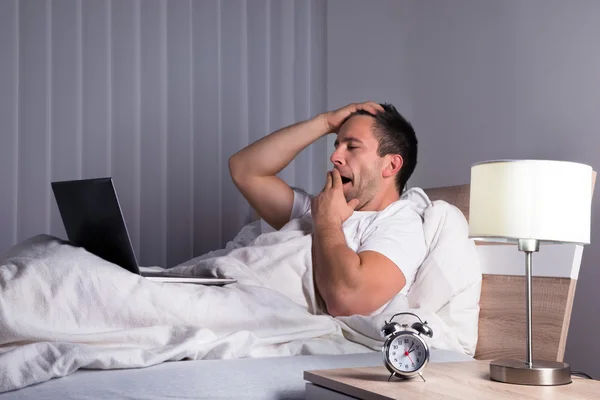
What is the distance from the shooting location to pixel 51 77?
2943mm

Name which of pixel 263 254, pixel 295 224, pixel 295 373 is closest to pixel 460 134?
pixel 295 224

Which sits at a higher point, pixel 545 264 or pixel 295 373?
pixel 545 264

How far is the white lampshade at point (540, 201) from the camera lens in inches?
50.9

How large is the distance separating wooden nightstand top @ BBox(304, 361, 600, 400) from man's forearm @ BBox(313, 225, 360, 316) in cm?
39

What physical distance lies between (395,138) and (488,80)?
0.52 m

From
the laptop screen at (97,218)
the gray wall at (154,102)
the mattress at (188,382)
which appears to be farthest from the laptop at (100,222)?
the gray wall at (154,102)

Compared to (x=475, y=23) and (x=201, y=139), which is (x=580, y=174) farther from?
(x=201, y=139)

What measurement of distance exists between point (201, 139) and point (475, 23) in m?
1.30

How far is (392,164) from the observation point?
2.26 metres

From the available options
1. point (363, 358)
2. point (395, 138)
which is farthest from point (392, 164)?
point (363, 358)

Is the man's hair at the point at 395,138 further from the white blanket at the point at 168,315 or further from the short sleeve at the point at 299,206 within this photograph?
the white blanket at the point at 168,315

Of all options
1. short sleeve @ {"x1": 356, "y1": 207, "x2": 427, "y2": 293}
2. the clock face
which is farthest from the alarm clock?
short sleeve @ {"x1": 356, "y1": 207, "x2": 427, "y2": 293}

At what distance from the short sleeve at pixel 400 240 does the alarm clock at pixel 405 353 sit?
1.90 ft

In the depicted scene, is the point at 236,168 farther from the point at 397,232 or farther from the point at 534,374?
the point at 534,374
